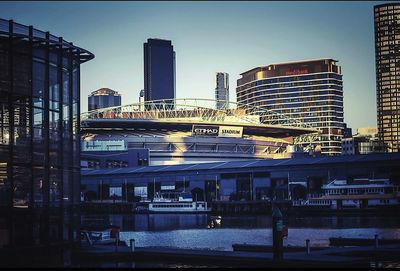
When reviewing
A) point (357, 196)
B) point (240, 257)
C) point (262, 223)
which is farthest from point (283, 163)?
point (240, 257)

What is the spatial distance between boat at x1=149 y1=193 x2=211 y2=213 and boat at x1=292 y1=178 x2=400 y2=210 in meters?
22.1

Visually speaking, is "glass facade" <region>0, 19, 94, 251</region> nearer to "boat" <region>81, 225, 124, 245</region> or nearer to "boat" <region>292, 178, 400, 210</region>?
"boat" <region>81, 225, 124, 245</region>

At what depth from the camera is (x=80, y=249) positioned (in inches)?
1986

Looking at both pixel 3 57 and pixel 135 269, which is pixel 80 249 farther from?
pixel 3 57

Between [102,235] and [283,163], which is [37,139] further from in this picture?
[283,163]

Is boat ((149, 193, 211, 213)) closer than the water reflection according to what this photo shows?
No

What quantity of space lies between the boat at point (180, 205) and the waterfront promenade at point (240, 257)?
113514mm

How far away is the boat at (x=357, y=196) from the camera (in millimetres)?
149375

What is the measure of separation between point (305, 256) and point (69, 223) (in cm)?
1577

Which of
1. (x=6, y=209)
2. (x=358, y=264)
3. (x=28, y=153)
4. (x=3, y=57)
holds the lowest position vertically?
(x=358, y=264)

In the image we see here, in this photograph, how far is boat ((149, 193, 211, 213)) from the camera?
168 meters

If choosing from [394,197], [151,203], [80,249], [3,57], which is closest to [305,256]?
[80,249]

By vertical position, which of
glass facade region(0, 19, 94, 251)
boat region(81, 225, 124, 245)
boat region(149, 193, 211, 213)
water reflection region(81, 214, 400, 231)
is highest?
glass facade region(0, 19, 94, 251)

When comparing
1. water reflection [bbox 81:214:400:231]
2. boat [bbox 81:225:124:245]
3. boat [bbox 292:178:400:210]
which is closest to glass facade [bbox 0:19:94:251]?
boat [bbox 81:225:124:245]
